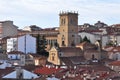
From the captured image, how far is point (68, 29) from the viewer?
83000 millimetres

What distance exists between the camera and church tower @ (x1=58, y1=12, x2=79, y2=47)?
271 ft

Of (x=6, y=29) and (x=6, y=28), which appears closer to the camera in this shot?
(x=6, y=28)

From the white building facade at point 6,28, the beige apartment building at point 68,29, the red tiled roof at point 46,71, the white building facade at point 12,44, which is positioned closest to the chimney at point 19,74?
the red tiled roof at point 46,71

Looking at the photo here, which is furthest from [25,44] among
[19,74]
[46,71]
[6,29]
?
[19,74]

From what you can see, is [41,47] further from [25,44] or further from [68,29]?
[68,29]

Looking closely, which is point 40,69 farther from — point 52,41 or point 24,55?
point 52,41

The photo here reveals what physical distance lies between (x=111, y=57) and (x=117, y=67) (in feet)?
42.6

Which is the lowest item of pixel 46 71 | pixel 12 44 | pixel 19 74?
pixel 46 71

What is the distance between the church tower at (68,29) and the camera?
8269cm

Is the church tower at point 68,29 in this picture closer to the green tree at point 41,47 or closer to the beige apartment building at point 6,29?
the green tree at point 41,47

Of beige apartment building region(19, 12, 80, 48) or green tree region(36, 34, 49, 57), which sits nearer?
green tree region(36, 34, 49, 57)

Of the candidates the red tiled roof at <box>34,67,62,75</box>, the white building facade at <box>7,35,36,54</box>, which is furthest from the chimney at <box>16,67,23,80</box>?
the white building facade at <box>7,35,36,54</box>

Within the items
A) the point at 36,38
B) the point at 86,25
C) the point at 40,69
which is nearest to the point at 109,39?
the point at 36,38

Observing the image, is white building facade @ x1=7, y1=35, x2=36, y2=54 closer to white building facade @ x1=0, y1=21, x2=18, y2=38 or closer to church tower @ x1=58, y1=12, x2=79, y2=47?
church tower @ x1=58, y1=12, x2=79, y2=47
